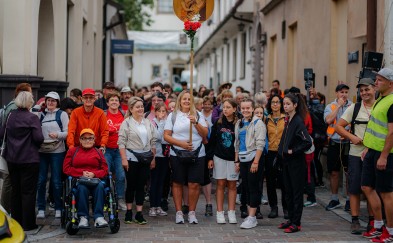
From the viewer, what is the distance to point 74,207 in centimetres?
895

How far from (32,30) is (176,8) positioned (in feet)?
9.77

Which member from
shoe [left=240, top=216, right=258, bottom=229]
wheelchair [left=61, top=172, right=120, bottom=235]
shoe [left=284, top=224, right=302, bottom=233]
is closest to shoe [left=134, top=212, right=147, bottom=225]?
wheelchair [left=61, top=172, right=120, bottom=235]

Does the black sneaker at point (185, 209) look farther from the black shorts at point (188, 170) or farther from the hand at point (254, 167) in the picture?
the hand at point (254, 167)

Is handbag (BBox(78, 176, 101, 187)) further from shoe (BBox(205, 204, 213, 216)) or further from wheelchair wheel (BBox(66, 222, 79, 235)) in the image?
shoe (BBox(205, 204, 213, 216))

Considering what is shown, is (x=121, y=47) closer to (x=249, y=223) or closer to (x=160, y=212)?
(x=160, y=212)

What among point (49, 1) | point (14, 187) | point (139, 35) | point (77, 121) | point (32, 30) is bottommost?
point (14, 187)

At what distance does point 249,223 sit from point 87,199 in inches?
90.4

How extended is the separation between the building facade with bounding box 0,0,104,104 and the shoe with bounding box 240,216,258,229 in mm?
4606

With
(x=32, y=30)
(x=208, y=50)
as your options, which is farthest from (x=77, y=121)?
(x=208, y=50)

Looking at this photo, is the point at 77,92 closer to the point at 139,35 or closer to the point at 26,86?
the point at 26,86

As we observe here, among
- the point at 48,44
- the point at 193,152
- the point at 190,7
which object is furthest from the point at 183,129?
the point at 48,44

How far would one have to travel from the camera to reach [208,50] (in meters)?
47.9

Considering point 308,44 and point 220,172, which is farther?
point 308,44

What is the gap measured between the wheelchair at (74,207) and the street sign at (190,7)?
2.91 metres
